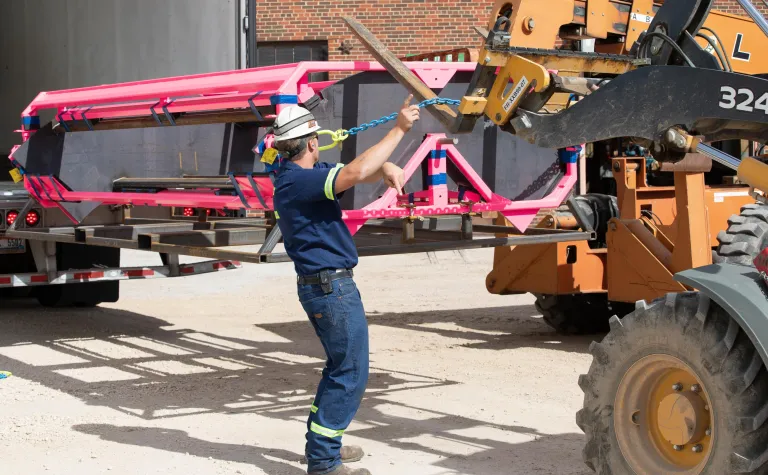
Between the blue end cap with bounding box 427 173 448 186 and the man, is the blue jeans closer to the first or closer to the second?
the man

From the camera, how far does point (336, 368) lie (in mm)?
5363

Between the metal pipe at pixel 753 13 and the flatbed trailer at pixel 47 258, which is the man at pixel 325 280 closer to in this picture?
the metal pipe at pixel 753 13

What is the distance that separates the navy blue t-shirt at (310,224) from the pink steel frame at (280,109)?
3.16 ft

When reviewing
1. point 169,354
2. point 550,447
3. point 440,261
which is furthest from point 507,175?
point 440,261

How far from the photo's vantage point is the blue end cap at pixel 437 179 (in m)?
6.63

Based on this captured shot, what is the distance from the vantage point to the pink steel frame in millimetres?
6523

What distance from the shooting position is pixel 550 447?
19.4ft

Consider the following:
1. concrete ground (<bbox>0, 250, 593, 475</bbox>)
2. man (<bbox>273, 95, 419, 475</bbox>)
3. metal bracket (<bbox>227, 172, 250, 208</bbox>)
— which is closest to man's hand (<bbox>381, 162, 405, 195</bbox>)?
man (<bbox>273, 95, 419, 475</bbox>)

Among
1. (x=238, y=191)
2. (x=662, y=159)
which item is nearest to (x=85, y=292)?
(x=238, y=191)

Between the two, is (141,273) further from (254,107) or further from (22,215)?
(254,107)

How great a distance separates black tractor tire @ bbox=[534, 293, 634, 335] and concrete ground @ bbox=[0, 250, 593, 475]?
0.16 meters

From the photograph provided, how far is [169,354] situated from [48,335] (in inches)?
54.7

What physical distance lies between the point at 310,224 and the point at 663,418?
1838 millimetres

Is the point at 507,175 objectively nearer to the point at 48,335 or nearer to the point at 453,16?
the point at 48,335
